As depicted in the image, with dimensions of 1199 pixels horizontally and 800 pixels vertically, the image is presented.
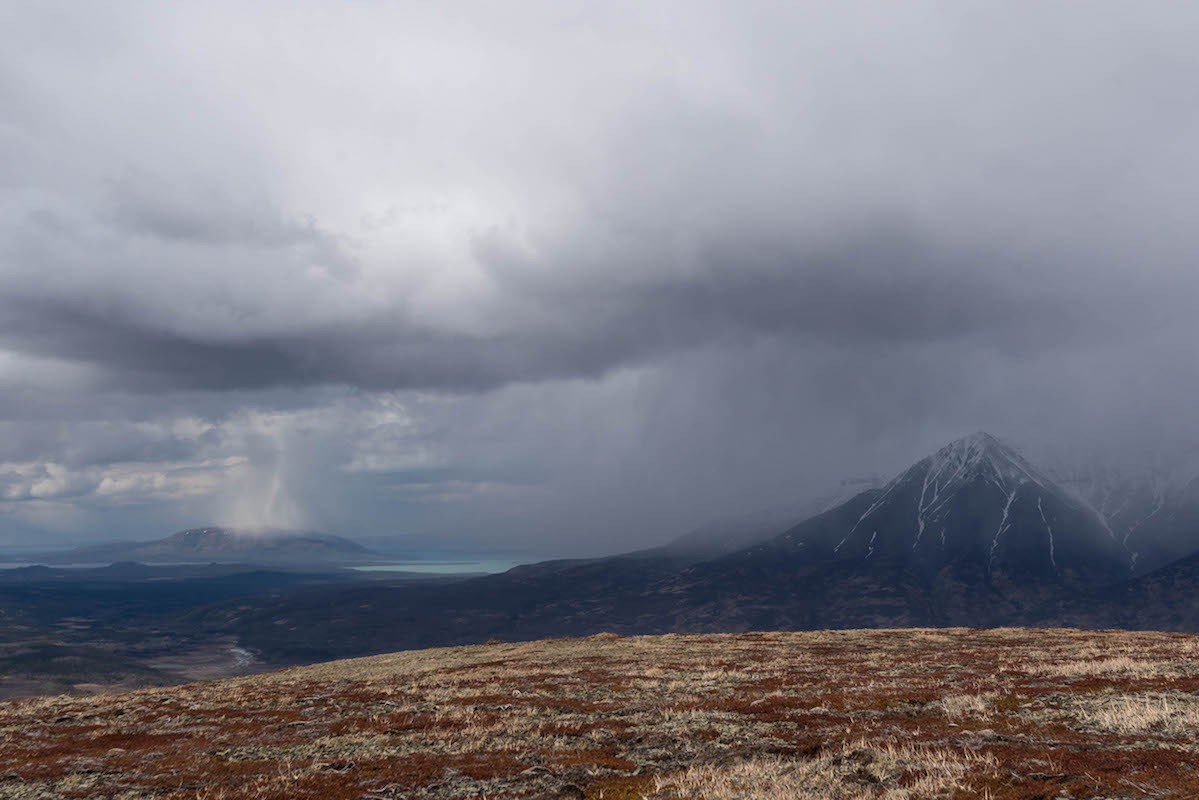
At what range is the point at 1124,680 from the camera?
101 ft

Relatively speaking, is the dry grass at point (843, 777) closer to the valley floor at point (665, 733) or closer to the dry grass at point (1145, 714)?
the valley floor at point (665, 733)

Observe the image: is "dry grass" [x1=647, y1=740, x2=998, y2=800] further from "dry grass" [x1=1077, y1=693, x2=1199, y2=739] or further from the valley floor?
"dry grass" [x1=1077, y1=693, x2=1199, y2=739]

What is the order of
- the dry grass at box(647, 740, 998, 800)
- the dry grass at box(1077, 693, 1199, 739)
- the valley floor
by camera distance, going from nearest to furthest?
1. the dry grass at box(647, 740, 998, 800)
2. the valley floor
3. the dry grass at box(1077, 693, 1199, 739)

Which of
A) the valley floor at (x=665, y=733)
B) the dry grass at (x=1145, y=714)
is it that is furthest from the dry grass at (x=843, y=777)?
the dry grass at (x=1145, y=714)

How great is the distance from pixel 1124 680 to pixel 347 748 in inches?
1229

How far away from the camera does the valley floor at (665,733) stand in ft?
58.0

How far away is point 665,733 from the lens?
82.1 feet

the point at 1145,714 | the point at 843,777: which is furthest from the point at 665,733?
the point at 1145,714

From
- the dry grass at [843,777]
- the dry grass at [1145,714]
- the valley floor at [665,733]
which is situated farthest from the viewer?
the dry grass at [1145,714]

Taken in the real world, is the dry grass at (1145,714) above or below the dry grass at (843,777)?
below

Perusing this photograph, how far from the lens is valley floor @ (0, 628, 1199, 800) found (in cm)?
1769

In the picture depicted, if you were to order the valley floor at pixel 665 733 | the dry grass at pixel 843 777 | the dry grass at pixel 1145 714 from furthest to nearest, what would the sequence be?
the dry grass at pixel 1145 714 < the valley floor at pixel 665 733 < the dry grass at pixel 843 777

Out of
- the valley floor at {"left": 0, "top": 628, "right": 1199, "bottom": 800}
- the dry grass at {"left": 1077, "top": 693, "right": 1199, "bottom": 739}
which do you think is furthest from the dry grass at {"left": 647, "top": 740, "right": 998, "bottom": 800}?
the dry grass at {"left": 1077, "top": 693, "right": 1199, "bottom": 739}

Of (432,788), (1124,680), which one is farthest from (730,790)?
(1124,680)
